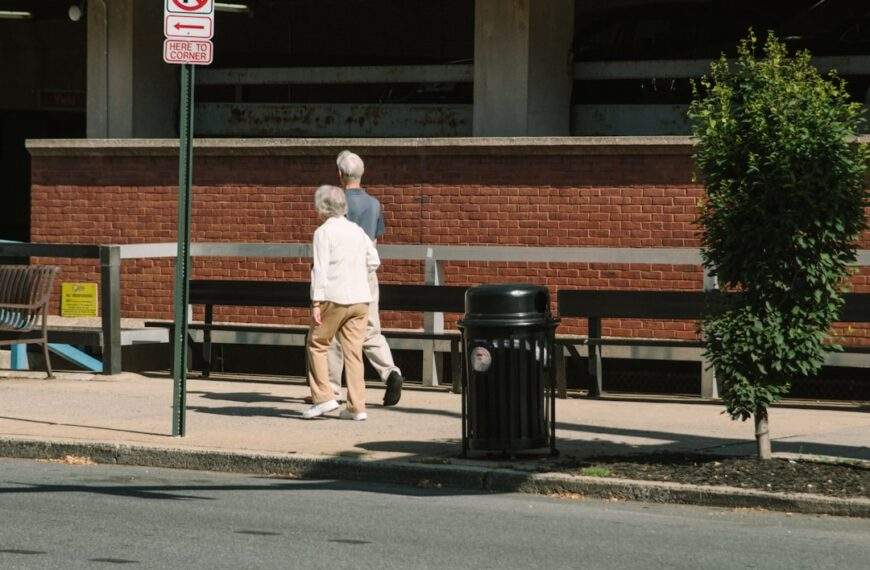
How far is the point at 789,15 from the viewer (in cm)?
1866

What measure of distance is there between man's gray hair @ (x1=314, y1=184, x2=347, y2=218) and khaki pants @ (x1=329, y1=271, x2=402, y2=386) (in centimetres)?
82

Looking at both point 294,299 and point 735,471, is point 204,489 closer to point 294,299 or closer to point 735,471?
point 735,471

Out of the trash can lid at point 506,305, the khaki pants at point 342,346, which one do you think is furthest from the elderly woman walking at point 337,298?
the trash can lid at point 506,305

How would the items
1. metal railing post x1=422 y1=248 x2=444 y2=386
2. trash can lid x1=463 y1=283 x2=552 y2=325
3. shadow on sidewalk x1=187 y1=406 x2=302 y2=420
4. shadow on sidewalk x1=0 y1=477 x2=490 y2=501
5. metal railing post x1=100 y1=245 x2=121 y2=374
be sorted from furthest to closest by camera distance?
1. metal railing post x1=100 y1=245 x2=121 y2=374
2. metal railing post x1=422 y1=248 x2=444 y2=386
3. shadow on sidewalk x1=187 y1=406 x2=302 y2=420
4. trash can lid x1=463 y1=283 x2=552 y2=325
5. shadow on sidewalk x1=0 y1=477 x2=490 y2=501

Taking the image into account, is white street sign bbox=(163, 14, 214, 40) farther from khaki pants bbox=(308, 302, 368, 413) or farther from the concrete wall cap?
the concrete wall cap

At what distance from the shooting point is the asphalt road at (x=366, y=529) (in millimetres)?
7152

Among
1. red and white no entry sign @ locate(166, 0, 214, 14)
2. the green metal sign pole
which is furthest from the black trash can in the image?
red and white no entry sign @ locate(166, 0, 214, 14)

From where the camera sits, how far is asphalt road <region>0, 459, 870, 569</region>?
7.15 meters

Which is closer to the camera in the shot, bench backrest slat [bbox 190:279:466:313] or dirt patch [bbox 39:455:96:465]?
dirt patch [bbox 39:455:96:465]

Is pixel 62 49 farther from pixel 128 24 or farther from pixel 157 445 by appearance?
pixel 157 445

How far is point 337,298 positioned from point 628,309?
2971mm

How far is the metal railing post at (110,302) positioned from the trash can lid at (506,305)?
18.1 ft

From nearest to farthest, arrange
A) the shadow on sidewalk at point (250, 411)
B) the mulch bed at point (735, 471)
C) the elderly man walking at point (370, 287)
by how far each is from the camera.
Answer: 1. the mulch bed at point (735, 471)
2. the shadow on sidewalk at point (250, 411)
3. the elderly man walking at point (370, 287)

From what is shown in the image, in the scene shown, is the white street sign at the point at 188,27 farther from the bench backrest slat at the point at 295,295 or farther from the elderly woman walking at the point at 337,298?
the bench backrest slat at the point at 295,295
